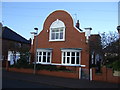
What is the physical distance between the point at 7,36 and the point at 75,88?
28.6 metres

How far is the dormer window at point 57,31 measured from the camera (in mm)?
24406

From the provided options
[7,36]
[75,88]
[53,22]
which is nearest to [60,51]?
[53,22]

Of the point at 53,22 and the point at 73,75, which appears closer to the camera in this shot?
the point at 73,75

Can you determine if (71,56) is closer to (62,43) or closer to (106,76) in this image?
(62,43)

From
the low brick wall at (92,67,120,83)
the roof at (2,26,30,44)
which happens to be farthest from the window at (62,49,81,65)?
the roof at (2,26,30,44)

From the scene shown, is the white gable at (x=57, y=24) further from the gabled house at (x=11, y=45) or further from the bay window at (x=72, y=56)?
the gabled house at (x=11, y=45)

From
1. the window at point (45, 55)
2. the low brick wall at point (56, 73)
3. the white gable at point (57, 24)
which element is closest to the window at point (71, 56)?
the window at point (45, 55)

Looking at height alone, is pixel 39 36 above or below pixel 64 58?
above

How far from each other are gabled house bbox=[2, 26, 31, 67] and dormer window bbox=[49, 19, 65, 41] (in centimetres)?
494

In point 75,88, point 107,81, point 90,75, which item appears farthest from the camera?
point 90,75

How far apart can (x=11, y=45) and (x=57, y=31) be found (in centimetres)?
819

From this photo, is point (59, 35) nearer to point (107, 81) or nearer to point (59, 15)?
point (59, 15)

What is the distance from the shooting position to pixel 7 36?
37531mm

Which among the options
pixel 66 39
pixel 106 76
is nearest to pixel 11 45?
pixel 66 39
